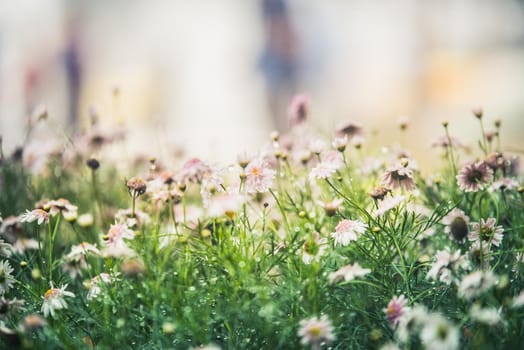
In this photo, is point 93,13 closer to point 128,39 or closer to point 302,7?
point 128,39

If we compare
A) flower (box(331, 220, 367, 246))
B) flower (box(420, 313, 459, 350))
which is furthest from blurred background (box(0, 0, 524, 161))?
flower (box(420, 313, 459, 350))

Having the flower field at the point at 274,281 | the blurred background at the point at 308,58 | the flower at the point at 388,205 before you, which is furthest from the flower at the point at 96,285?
the blurred background at the point at 308,58

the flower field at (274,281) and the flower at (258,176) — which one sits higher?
the flower at (258,176)

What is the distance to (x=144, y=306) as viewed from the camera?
4.21 ft

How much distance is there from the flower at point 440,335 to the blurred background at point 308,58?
453cm

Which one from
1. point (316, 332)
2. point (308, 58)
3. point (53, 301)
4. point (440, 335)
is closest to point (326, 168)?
point (316, 332)

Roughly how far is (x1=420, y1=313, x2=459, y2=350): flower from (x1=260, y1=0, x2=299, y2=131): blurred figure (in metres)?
3.73

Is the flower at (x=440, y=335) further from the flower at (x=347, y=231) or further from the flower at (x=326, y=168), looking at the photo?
the flower at (x=326, y=168)

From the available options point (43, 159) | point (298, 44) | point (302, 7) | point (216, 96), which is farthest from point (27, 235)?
point (216, 96)

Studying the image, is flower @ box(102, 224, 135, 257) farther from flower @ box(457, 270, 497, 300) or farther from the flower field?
flower @ box(457, 270, 497, 300)

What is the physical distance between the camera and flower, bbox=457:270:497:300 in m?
0.99

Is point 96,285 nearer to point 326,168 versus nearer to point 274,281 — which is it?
point 274,281

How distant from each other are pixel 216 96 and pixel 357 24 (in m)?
1.88

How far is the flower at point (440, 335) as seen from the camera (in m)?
0.88
